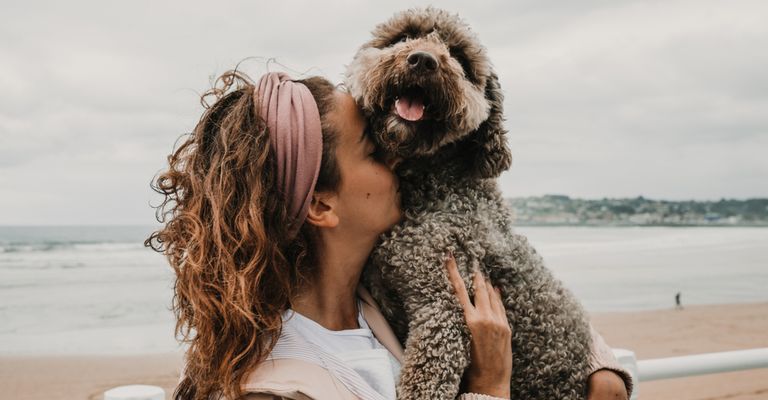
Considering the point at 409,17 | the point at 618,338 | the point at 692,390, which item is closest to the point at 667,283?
the point at 618,338

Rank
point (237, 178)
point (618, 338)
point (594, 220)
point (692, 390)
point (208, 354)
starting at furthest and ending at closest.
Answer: point (594, 220), point (618, 338), point (692, 390), point (237, 178), point (208, 354)

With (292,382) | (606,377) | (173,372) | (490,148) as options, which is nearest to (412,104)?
(490,148)

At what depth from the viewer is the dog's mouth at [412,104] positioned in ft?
7.44

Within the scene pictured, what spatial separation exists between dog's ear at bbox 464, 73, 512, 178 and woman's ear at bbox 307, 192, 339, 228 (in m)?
0.64

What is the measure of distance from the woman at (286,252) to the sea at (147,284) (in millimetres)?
3382

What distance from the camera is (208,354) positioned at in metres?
1.84

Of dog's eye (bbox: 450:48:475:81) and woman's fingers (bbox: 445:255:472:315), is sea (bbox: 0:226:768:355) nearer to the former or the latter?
dog's eye (bbox: 450:48:475:81)

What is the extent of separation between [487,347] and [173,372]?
27.1ft

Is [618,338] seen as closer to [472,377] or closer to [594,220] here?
[472,377]

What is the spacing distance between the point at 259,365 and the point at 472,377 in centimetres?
73

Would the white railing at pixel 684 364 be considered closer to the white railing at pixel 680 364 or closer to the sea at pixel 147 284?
the white railing at pixel 680 364

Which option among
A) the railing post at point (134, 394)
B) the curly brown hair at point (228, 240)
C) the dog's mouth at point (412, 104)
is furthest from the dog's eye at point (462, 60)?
the railing post at point (134, 394)

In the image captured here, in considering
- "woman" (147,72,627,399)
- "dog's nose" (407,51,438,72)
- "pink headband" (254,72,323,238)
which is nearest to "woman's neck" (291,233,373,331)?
"woman" (147,72,627,399)

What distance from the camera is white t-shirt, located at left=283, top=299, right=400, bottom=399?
79.0 inches
